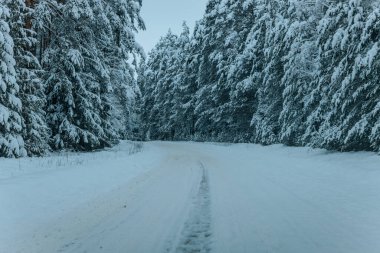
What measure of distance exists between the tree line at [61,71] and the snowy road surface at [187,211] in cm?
215

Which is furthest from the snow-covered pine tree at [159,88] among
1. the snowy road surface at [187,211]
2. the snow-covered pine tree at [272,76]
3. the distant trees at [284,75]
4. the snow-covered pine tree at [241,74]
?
the snowy road surface at [187,211]

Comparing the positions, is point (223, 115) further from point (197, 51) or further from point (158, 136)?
point (158, 136)

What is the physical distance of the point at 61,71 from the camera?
58.4ft

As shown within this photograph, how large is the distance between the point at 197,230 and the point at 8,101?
33.1ft

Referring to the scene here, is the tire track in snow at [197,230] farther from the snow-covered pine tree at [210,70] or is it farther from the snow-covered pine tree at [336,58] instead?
the snow-covered pine tree at [210,70]

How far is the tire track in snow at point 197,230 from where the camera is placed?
512cm

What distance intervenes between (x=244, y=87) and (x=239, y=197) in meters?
21.2

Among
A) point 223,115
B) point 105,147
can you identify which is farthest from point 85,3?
point 223,115

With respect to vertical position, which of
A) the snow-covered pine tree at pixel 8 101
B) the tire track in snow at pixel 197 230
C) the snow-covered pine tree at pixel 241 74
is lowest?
the tire track in snow at pixel 197 230

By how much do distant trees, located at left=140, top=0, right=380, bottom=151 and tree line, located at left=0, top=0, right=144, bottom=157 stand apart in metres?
8.70

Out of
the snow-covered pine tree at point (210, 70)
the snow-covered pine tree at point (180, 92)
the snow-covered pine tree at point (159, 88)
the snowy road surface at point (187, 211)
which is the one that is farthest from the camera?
the snow-covered pine tree at point (159, 88)

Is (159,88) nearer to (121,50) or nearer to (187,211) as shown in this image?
(121,50)

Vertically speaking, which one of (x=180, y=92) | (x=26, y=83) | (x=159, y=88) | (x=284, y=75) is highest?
(x=159, y=88)

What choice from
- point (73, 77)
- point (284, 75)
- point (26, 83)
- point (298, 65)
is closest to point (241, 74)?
point (284, 75)
